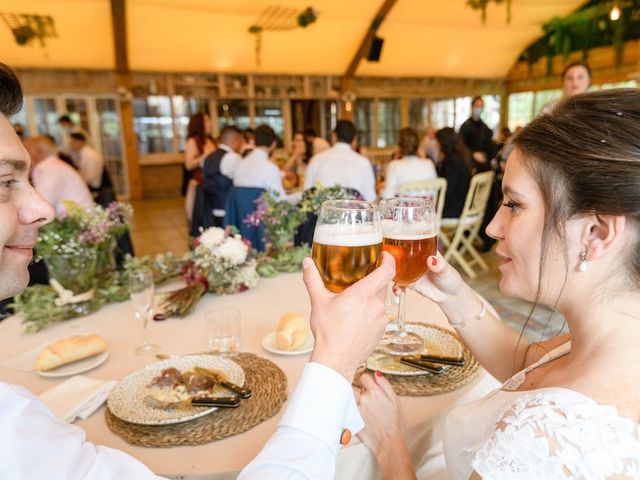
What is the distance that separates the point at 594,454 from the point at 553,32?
13955 millimetres

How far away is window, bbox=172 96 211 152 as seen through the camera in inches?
432

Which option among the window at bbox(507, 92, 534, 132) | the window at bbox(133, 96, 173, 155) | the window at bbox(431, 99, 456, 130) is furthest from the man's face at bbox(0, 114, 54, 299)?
the window at bbox(507, 92, 534, 132)

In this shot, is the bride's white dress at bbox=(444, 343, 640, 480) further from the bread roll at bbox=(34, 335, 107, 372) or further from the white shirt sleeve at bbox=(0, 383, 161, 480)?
the bread roll at bbox=(34, 335, 107, 372)

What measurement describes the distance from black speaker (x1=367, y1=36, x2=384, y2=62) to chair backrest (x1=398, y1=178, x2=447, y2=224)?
6762 mm

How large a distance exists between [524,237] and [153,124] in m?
11.4

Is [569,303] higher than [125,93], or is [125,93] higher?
[125,93]

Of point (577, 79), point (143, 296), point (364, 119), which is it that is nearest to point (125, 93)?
point (364, 119)

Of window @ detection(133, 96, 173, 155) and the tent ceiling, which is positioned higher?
the tent ceiling

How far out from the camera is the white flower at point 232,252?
71.1 inches

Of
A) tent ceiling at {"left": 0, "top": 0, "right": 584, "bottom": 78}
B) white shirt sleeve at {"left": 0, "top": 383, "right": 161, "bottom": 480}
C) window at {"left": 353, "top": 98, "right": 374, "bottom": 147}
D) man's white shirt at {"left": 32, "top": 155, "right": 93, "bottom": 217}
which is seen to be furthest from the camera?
window at {"left": 353, "top": 98, "right": 374, "bottom": 147}

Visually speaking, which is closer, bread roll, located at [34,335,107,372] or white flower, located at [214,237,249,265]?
bread roll, located at [34,335,107,372]

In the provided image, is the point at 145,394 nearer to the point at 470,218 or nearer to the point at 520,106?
the point at 470,218

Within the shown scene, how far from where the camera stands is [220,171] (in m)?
4.91

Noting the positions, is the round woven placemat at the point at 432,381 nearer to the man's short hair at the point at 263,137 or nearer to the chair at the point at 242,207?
the chair at the point at 242,207
